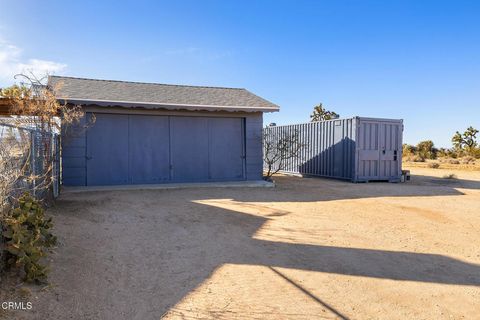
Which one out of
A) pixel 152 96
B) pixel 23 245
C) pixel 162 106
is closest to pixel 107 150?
pixel 162 106

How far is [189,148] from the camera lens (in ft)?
41.6

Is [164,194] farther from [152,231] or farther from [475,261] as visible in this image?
[475,261]

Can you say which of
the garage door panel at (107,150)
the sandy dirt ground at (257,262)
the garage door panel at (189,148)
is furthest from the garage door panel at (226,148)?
the sandy dirt ground at (257,262)

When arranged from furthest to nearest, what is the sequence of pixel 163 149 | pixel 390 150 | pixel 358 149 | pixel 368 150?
pixel 390 150 < pixel 368 150 < pixel 358 149 < pixel 163 149

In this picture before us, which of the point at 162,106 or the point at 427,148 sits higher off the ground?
the point at 162,106

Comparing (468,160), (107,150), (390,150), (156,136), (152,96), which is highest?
(152,96)

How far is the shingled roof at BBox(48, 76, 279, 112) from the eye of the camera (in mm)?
11317

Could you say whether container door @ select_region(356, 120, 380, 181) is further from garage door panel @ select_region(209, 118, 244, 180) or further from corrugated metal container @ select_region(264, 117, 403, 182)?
garage door panel @ select_region(209, 118, 244, 180)

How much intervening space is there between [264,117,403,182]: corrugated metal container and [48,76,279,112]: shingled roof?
4106mm

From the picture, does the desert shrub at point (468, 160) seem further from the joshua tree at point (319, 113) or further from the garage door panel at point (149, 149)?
the garage door panel at point (149, 149)

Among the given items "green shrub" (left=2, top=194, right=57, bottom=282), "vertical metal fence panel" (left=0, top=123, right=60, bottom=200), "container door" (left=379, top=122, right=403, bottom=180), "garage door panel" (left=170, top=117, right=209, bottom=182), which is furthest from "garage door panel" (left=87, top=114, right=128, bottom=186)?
"container door" (left=379, top=122, right=403, bottom=180)

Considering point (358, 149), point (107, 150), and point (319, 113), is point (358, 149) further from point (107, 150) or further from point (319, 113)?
point (319, 113)

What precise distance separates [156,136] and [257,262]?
27.4ft

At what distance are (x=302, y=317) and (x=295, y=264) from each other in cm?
151
